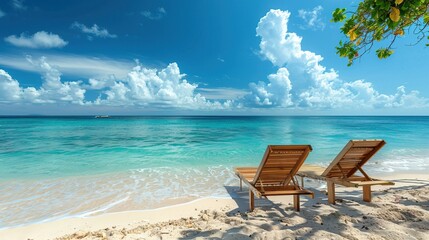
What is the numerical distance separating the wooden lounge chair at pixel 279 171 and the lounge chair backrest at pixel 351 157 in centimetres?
98

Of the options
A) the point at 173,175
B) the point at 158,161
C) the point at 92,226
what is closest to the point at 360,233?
the point at 92,226

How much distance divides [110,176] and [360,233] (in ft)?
27.8

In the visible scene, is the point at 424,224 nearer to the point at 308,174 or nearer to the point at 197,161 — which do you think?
the point at 308,174

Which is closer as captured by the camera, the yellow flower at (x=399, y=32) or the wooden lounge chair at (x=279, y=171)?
the yellow flower at (x=399, y=32)

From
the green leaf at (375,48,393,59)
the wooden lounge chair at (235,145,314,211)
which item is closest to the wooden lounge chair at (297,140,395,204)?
the wooden lounge chair at (235,145,314,211)

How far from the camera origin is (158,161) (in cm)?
1259

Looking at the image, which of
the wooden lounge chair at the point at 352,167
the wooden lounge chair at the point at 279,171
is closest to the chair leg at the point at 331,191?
the wooden lounge chair at the point at 352,167

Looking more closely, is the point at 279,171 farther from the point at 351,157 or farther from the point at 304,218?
the point at 351,157

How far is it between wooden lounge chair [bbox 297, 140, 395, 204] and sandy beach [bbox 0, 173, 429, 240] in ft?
1.55

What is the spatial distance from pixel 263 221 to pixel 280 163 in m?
1.26

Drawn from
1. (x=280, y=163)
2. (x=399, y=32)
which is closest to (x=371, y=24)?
(x=399, y=32)

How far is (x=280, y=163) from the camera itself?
5.02 m

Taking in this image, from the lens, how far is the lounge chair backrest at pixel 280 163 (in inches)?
183

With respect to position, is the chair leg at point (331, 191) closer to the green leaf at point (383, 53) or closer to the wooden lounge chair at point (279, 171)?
the wooden lounge chair at point (279, 171)
